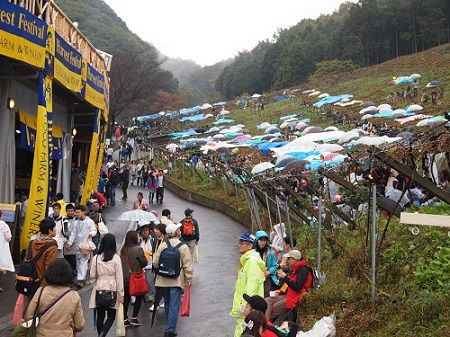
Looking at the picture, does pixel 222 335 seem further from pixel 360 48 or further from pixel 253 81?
pixel 253 81

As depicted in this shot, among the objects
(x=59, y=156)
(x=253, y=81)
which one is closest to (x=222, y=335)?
(x=59, y=156)

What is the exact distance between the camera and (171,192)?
31.6 m

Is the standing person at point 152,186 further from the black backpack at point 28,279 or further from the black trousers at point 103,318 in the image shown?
the black backpack at point 28,279

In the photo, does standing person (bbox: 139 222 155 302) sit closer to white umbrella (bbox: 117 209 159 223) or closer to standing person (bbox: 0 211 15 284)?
white umbrella (bbox: 117 209 159 223)

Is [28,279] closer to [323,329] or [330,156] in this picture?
[323,329]

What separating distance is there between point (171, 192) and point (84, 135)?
22.6ft

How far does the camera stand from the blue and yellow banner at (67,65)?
13.2 metres

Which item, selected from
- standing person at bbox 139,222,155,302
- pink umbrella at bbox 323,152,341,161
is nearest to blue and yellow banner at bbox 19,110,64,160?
standing person at bbox 139,222,155,302

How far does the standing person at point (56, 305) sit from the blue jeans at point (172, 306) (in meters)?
3.10

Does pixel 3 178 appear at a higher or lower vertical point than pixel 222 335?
higher

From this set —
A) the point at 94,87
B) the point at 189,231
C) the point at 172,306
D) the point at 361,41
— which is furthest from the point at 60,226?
the point at 361,41

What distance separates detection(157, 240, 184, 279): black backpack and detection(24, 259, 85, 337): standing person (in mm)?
2965

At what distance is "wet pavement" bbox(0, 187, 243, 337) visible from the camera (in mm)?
8859

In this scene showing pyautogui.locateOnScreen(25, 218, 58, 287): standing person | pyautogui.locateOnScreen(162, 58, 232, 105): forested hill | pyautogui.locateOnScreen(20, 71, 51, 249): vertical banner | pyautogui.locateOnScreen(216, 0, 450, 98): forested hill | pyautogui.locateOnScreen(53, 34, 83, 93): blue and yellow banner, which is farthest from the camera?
pyautogui.locateOnScreen(162, 58, 232, 105): forested hill
